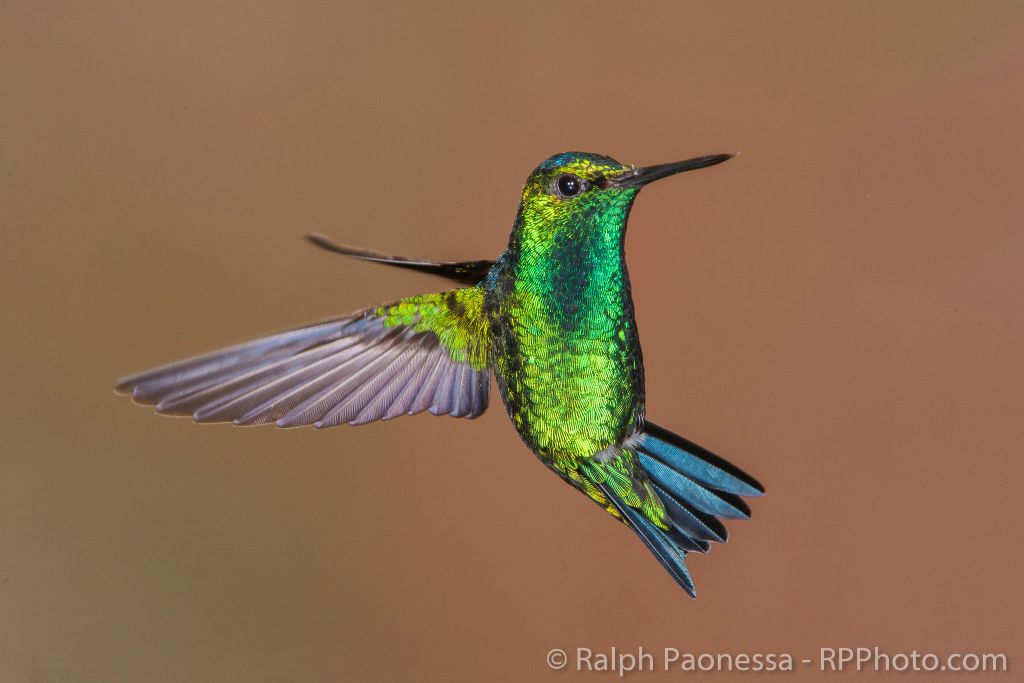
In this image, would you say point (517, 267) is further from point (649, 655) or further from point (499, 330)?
point (649, 655)

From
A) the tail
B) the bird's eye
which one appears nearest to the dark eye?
the bird's eye

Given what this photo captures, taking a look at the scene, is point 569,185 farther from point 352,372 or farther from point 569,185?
point 352,372

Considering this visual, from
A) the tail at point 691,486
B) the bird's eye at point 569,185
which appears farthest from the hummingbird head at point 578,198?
the tail at point 691,486

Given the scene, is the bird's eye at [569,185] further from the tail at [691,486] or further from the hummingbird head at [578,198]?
the tail at [691,486]

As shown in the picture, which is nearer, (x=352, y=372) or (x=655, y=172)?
(x=655, y=172)

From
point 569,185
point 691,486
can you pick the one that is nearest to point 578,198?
point 569,185

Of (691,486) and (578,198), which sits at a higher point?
(578,198)

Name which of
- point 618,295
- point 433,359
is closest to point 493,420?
point 433,359
